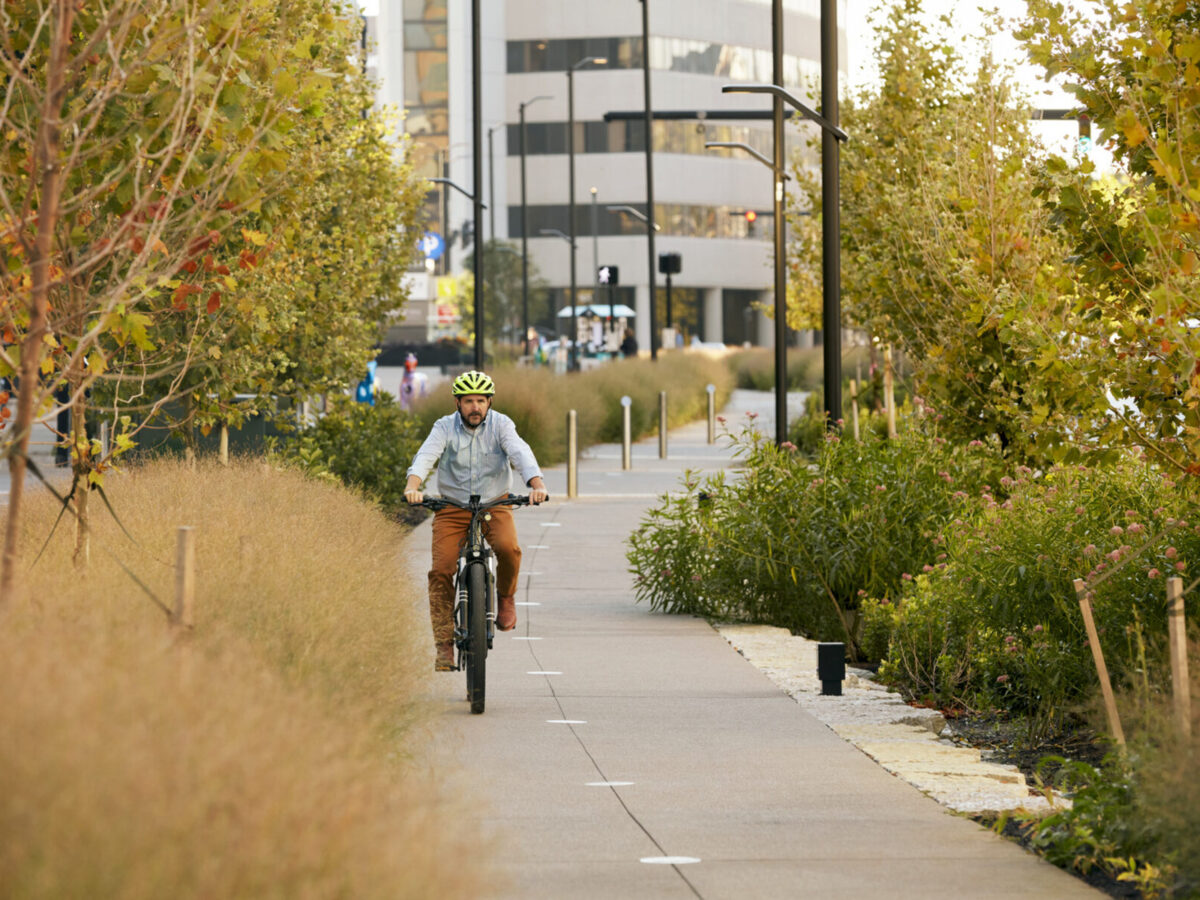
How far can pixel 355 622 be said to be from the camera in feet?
26.0

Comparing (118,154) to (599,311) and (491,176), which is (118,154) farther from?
(599,311)

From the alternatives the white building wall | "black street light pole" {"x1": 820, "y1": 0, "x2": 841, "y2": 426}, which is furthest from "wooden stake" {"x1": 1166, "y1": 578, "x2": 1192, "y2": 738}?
the white building wall

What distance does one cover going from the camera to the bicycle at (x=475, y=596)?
32.6ft

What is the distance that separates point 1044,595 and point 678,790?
103 inches

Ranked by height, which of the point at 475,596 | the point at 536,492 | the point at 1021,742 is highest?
the point at 536,492

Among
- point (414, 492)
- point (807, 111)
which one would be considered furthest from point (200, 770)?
point (807, 111)

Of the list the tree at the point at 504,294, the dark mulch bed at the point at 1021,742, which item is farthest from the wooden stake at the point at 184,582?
the tree at the point at 504,294

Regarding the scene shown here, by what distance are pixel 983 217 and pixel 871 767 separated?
276 inches

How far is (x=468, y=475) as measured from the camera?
10680 mm

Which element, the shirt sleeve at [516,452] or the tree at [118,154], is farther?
the shirt sleeve at [516,452]

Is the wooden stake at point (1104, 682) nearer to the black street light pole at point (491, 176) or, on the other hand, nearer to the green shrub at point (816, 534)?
the green shrub at point (816, 534)

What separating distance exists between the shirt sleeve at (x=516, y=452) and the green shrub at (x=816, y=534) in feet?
11.0

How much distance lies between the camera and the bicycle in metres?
9.94

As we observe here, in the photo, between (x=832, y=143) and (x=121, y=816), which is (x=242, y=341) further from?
(x=121, y=816)
